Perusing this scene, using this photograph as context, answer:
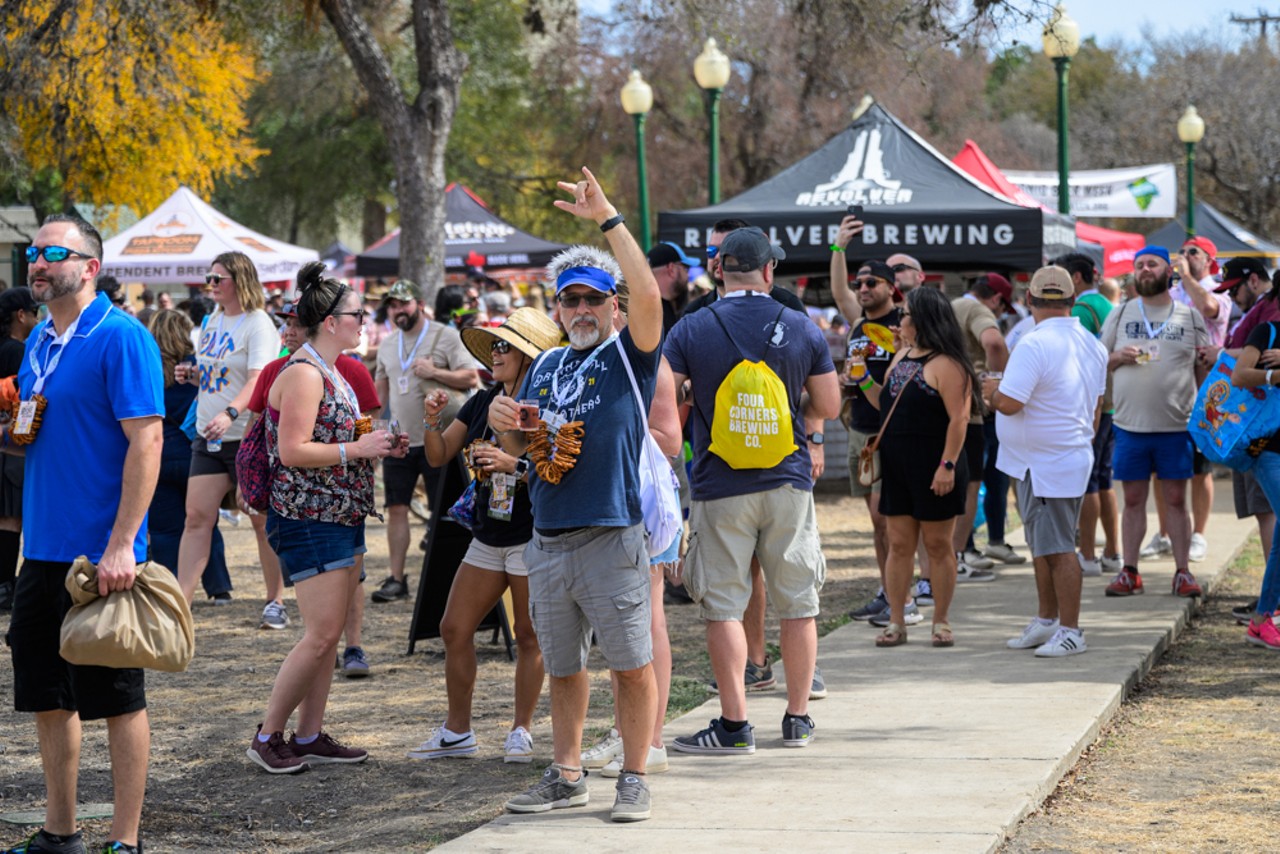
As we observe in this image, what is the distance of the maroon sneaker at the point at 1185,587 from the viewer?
9.05m

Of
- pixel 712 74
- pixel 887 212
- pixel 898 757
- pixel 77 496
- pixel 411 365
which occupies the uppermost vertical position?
pixel 712 74

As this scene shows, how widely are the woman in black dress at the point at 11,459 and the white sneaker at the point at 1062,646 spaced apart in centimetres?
559

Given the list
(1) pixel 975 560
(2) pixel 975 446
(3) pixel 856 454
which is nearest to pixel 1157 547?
(1) pixel 975 560

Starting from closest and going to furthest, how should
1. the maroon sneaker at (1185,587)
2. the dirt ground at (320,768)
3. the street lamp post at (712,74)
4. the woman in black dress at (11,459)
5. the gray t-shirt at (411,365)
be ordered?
the dirt ground at (320,768)
the woman in black dress at (11,459)
the maroon sneaker at (1185,587)
the gray t-shirt at (411,365)
the street lamp post at (712,74)

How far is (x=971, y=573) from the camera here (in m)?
10.1

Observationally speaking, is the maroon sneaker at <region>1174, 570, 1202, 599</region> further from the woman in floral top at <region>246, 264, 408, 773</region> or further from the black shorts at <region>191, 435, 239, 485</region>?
the black shorts at <region>191, 435, 239, 485</region>

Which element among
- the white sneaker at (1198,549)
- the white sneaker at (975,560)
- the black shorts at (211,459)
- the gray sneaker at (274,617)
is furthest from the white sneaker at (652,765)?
the white sneaker at (1198,549)

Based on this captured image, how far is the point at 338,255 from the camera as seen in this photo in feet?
120

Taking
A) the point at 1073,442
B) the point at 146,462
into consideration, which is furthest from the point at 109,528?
the point at 1073,442

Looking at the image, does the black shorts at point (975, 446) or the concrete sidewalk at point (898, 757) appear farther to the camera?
the black shorts at point (975, 446)

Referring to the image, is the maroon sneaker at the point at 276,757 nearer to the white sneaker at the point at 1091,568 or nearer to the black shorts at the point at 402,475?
the black shorts at the point at 402,475

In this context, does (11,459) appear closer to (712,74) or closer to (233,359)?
(233,359)

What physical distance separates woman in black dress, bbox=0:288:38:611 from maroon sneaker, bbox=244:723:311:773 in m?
3.40

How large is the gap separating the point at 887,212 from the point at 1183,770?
25.1 feet
